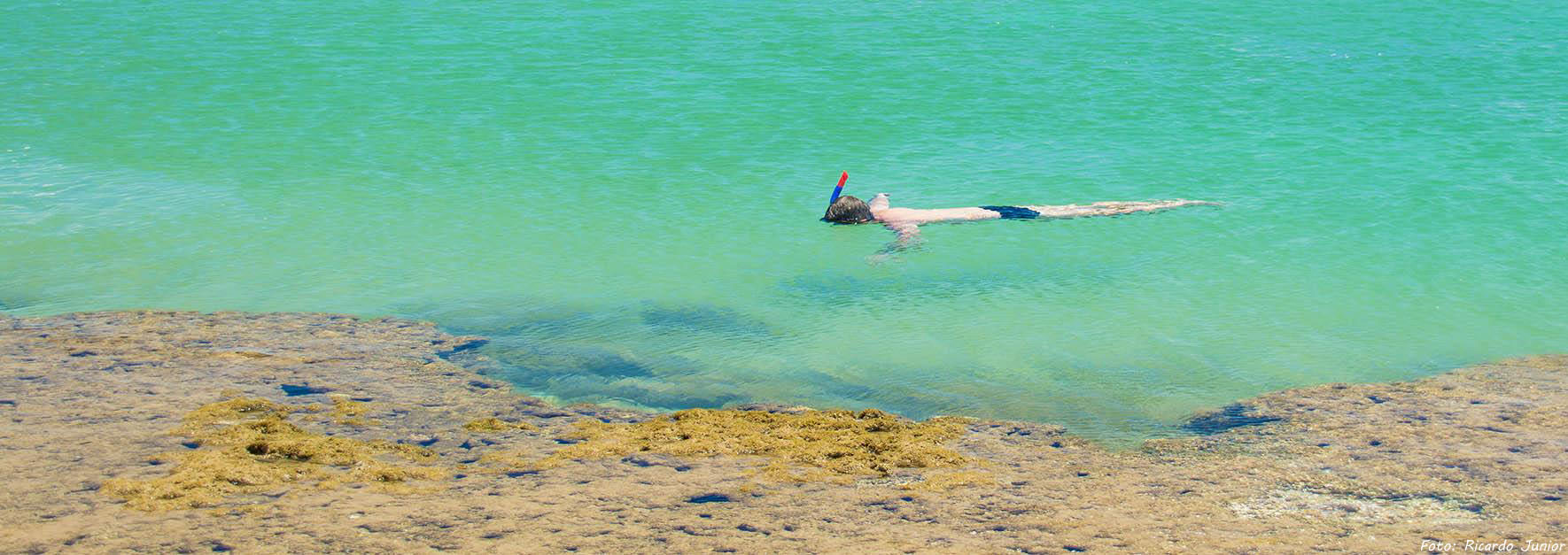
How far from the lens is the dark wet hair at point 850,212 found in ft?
44.2

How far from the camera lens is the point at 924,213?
44.4ft

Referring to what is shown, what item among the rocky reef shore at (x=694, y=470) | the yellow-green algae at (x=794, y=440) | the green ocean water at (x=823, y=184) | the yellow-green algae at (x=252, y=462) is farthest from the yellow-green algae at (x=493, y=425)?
the green ocean water at (x=823, y=184)

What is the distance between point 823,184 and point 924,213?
2010 millimetres

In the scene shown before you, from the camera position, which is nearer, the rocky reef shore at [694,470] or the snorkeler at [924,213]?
the rocky reef shore at [694,470]

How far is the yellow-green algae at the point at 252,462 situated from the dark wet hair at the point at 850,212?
6729 millimetres

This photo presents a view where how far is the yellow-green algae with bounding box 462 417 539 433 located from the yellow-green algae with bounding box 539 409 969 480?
13.6 inches

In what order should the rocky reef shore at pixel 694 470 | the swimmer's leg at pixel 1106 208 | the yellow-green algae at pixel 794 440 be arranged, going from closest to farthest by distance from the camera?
the rocky reef shore at pixel 694 470
the yellow-green algae at pixel 794 440
the swimmer's leg at pixel 1106 208

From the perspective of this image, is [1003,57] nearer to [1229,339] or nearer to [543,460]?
[1229,339]

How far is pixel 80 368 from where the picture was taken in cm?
880

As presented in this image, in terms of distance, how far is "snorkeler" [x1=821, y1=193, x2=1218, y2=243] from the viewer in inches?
530

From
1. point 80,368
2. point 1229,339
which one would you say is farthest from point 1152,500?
point 80,368

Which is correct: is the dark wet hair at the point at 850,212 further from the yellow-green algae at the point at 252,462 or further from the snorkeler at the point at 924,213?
the yellow-green algae at the point at 252,462

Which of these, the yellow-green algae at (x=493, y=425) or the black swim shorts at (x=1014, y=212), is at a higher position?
the yellow-green algae at (x=493, y=425)

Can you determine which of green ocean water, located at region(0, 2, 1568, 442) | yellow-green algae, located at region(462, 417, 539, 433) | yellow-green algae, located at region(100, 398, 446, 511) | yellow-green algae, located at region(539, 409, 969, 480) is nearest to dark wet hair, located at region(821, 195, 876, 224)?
green ocean water, located at region(0, 2, 1568, 442)
